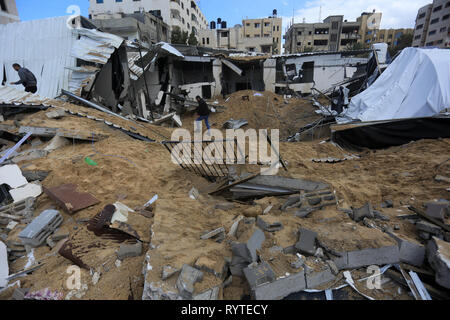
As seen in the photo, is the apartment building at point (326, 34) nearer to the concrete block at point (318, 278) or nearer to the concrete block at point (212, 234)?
the concrete block at point (212, 234)

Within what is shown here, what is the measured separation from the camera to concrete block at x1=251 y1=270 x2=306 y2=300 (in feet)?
6.79

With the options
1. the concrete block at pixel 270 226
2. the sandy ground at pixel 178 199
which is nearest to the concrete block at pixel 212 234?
the sandy ground at pixel 178 199

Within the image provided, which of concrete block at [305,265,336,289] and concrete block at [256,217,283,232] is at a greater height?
concrete block at [256,217,283,232]

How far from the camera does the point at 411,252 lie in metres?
2.47

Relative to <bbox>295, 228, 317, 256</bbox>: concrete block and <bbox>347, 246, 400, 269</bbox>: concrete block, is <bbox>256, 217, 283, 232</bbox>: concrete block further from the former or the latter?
<bbox>347, 246, 400, 269</bbox>: concrete block

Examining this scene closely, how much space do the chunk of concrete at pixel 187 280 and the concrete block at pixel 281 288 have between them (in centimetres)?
52

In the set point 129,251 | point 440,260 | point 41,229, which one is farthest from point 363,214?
point 41,229

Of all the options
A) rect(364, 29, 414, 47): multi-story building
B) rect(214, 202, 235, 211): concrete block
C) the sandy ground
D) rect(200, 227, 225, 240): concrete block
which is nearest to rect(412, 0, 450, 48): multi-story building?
rect(364, 29, 414, 47): multi-story building

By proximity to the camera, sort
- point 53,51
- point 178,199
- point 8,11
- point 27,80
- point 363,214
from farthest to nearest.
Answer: point 8,11
point 53,51
point 27,80
point 178,199
point 363,214

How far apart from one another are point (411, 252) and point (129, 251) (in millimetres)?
3149

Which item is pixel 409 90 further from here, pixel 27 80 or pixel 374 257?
pixel 27 80

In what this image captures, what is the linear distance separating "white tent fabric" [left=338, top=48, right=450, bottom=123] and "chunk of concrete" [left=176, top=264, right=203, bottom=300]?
9052 millimetres

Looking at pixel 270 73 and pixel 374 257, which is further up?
pixel 270 73
